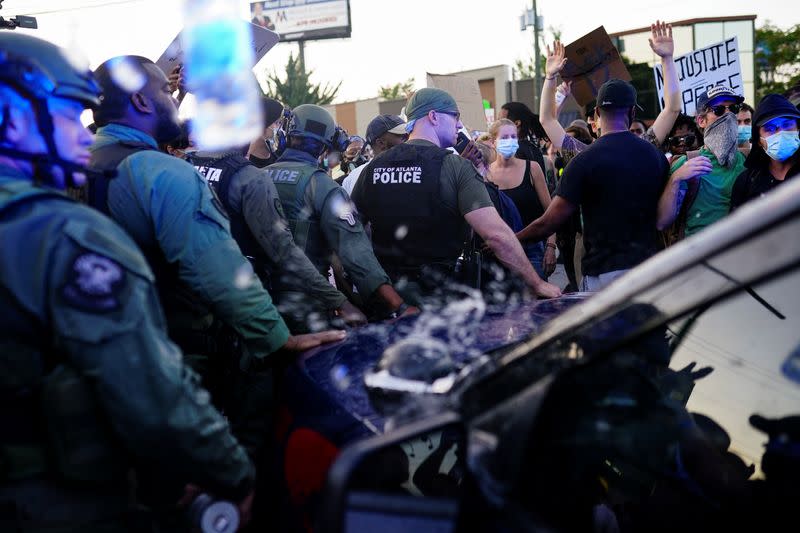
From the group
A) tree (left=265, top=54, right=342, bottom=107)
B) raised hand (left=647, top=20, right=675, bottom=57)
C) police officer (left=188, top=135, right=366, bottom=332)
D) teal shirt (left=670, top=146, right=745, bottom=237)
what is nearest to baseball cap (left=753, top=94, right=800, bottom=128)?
teal shirt (left=670, top=146, right=745, bottom=237)

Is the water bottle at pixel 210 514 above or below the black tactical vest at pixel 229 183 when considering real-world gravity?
below

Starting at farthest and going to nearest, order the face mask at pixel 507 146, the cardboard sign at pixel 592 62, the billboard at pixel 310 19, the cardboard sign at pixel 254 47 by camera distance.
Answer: the billboard at pixel 310 19 < the cardboard sign at pixel 592 62 < the face mask at pixel 507 146 < the cardboard sign at pixel 254 47

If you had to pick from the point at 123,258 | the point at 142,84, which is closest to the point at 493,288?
the point at 142,84

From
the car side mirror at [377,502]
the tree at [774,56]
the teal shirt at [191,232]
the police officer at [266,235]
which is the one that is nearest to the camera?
the car side mirror at [377,502]

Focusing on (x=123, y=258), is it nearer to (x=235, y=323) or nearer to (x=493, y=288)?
(x=235, y=323)

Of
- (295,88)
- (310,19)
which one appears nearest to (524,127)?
(295,88)

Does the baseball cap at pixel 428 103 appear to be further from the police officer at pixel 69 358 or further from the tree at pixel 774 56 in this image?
the tree at pixel 774 56

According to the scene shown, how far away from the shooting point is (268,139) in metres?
5.36

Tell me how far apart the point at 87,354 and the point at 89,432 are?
186 mm

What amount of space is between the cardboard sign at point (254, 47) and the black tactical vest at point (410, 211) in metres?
1.02

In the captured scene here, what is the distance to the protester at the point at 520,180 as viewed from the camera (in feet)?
21.4

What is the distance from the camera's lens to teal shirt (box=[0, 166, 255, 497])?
153 cm

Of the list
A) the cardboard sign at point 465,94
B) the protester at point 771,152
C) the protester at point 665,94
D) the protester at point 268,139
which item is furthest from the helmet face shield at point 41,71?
the cardboard sign at point 465,94

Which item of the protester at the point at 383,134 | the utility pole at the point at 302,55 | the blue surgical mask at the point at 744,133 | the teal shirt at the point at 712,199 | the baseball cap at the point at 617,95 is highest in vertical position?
the utility pole at the point at 302,55
